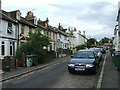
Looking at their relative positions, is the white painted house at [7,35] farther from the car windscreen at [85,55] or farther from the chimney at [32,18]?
the car windscreen at [85,55]

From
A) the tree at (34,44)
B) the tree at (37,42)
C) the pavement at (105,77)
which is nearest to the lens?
the pavement at (105,77)

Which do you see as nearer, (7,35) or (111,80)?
(111,80)

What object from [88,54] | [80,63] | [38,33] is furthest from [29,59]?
[80,63]

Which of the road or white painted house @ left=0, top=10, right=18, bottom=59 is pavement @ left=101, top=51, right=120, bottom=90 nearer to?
the road

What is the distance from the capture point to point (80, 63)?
16516 millimetres

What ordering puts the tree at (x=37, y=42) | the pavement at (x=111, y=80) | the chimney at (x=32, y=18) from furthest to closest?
the chimney at (x=32, y=18)
the tree at (x=37, y=42)
the pavement at (x=111, y=80)

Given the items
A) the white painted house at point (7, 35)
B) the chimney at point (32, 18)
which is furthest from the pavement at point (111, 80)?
the chimney at point (32, 18)

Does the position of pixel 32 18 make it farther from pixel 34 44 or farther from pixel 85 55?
pixel 85 55

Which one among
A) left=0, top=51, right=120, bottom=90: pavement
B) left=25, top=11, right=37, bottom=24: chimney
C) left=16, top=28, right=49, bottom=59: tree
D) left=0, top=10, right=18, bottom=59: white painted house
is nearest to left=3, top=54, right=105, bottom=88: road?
left=0, top=51, right=120, bottom=90: pavement

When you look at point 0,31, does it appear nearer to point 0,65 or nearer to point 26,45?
point 26,45

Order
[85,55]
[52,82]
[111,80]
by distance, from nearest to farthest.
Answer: [52,82] < [111,80] < [85,55]

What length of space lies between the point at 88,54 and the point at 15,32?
591 inches

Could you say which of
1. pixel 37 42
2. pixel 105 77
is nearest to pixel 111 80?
pixel 105 77

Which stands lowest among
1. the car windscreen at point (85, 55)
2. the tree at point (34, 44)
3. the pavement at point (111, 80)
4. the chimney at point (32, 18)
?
the pavement at point (111, 80)
